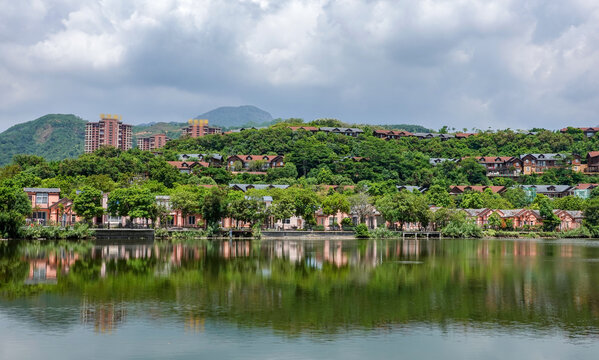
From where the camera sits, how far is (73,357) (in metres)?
17.7

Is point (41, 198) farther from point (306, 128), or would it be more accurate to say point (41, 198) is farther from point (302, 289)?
point (306, 128)

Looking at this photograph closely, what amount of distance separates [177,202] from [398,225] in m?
30.4

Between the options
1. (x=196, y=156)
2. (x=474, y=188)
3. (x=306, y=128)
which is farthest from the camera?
(x=306, y=128)

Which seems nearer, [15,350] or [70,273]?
[15,350]

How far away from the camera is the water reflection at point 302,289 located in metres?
22.5

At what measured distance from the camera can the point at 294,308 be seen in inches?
959

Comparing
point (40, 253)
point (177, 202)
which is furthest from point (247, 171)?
point (40, 253)

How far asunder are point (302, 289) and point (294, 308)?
4966mm

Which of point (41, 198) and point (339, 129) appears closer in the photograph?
point (41, 198)

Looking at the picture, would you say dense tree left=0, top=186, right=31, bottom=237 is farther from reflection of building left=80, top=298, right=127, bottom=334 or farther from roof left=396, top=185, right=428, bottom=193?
roof left=396, top=185, right=428, bottom=193

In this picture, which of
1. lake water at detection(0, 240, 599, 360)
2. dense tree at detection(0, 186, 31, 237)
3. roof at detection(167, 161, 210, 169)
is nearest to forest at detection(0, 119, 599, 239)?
dense tree at detection(0, 186, 31, 237)

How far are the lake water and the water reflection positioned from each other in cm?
8

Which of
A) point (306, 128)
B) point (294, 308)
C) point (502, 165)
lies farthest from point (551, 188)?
point (294, 308)

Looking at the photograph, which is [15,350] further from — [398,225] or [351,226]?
[398,225]
